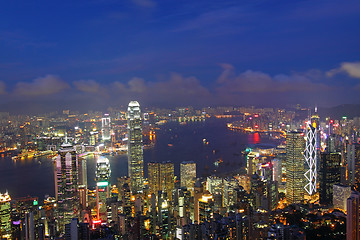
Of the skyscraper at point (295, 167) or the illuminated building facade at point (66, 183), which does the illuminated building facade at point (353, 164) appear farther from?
the illuminated building facade at point (66, 183)

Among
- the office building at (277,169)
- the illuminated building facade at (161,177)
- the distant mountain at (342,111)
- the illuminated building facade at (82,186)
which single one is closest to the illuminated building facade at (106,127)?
the illuminated building facade at (82,186)

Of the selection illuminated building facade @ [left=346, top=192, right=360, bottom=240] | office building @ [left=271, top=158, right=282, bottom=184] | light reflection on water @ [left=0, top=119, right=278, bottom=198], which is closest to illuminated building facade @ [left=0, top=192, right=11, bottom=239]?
light reflection on water @ [left=0, top=119, right=278, bottom=198]

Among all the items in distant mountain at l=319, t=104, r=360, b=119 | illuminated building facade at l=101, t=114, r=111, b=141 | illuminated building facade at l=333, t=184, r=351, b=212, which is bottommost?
illuminated building facade at l=333, t=184, r=351, b=212

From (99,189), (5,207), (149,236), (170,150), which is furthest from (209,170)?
(5,207)

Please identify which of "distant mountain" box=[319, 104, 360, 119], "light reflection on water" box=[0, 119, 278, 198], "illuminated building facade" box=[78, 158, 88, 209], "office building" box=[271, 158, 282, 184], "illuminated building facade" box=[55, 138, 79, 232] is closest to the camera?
"illuminated building facade" box=[55, 138, 79, 232]

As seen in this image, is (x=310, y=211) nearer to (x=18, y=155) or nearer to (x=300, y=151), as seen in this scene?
(x=300, y=151)

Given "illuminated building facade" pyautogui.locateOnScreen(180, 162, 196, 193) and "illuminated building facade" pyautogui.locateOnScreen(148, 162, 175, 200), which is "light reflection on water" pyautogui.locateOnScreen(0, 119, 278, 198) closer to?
"illuminated building facade" pyautogui.locateOnScreen(180, 162, 196, 193)

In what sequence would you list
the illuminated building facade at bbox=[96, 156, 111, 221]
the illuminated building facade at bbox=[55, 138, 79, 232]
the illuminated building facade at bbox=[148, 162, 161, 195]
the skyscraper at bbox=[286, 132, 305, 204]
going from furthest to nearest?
1. the illuminated building facade at bbox=[148, 162, 161, 195]
2. the skyscraper at bbox=[286, 132, 305, 204]
3. the illuminated building facade at bbox=[96, 156, 111, 221]
4. the illuminated building facade at bbox=[55, 138, 79, 232]
